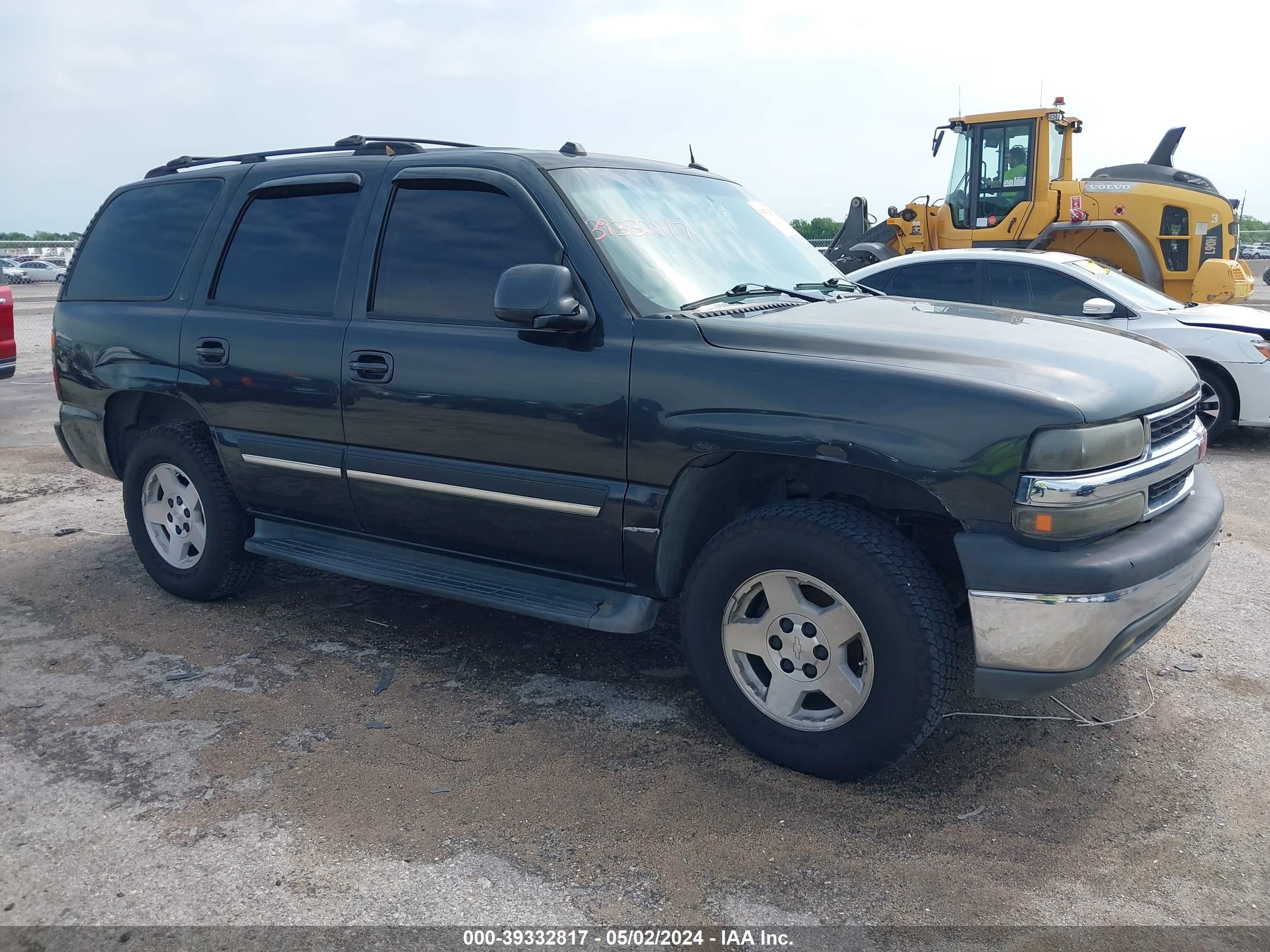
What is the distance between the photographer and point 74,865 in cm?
292

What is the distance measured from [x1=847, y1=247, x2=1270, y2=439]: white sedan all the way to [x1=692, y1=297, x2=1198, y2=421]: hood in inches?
165

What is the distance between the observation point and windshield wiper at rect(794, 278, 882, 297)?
4.33 metres

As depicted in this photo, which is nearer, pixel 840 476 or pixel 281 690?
pixel 840 476

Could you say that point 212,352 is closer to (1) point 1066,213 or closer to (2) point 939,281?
(2) point 939,281

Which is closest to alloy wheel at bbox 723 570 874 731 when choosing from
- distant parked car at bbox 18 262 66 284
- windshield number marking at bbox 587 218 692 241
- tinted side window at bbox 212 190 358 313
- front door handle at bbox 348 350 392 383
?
windshield number marking at bbox 587 218 692 241

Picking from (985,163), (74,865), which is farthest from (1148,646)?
(985,163)

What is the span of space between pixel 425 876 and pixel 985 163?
43.8 feet

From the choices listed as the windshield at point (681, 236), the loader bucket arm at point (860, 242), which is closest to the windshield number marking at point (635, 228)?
the windshield at point (681, 236)

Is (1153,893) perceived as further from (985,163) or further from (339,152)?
(985,163)

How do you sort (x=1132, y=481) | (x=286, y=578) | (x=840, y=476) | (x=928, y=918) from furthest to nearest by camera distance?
(x=286, y=578) < (x=840, y=476) < (x=1132, y=481) < (x=928, y=918)

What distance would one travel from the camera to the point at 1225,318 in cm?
828

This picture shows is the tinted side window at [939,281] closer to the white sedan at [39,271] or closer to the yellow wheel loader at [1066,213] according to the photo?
the yellow wheel loader at [1066,213]

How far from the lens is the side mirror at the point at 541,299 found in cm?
344

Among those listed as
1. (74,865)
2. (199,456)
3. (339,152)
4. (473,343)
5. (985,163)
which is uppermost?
(985,163)
